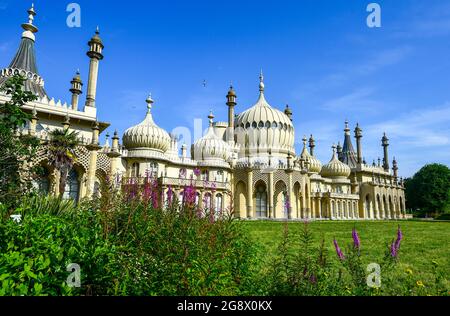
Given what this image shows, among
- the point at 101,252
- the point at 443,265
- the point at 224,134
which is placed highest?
the point at 224,134

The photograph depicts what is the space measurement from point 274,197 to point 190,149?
14.0m

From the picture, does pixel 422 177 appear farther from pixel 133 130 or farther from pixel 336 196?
pixel 133 130

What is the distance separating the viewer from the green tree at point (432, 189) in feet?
234

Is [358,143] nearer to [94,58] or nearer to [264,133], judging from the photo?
[264,133]

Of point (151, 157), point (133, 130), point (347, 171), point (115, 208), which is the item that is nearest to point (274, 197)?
point (151, 157)

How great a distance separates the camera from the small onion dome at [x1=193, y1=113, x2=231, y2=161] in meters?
40.8

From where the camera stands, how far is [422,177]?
78.9 meters

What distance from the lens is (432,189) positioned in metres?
73.9

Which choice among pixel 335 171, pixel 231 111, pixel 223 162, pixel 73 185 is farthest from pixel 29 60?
pixel 335 171

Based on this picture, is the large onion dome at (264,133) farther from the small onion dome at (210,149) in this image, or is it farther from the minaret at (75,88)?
the minaret at (75,88)

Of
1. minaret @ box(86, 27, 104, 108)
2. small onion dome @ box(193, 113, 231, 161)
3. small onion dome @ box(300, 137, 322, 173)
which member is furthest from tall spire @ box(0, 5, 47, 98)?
small onion dome @ box(300, 137, 322, 173)

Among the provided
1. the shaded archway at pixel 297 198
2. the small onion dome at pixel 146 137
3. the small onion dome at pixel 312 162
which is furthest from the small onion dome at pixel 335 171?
the small onion dome at pixel 146 137

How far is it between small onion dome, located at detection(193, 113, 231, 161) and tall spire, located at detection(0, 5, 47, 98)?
62.3ft

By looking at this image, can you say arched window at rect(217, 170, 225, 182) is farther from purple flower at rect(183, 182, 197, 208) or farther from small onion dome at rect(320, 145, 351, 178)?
purple flower at rect(183, 182, 197, 208)
